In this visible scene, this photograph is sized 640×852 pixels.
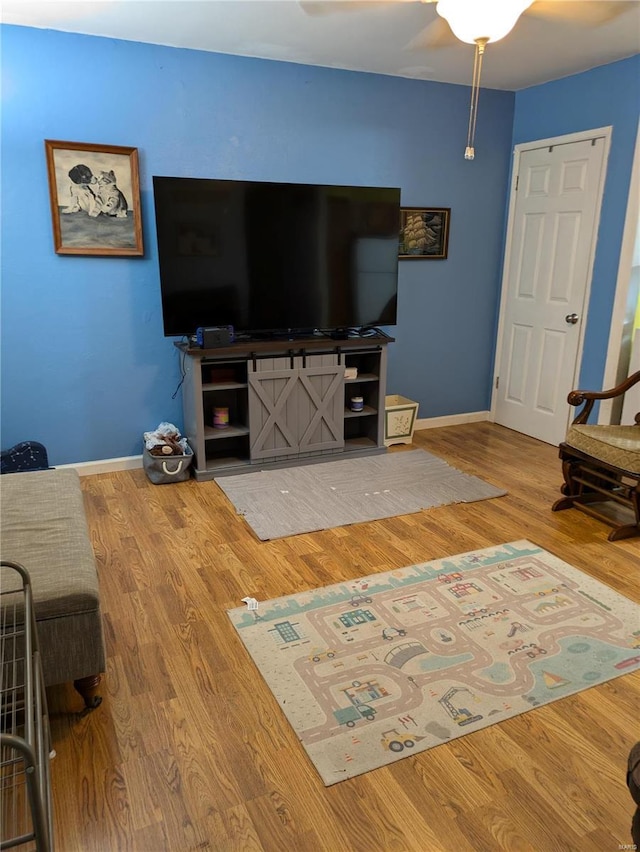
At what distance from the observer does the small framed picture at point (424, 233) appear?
4.45 m

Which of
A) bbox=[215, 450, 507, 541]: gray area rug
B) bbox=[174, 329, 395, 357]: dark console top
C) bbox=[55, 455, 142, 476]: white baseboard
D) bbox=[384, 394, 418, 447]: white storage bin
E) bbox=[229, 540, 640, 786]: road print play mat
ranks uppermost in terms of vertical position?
bbox=[174, 329, 395, 357]: dark console top

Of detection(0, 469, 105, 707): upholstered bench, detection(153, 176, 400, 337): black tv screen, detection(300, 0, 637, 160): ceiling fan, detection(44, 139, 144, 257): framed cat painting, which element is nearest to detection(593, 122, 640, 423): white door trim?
detection(300, 0, 637, 160): ceiling fan

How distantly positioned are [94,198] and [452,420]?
3.14 metres

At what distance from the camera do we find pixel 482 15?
251 centimetres

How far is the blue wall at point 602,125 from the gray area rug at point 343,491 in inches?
51.7

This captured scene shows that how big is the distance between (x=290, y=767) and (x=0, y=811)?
29.0 inches

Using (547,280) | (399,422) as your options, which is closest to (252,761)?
(399,422)

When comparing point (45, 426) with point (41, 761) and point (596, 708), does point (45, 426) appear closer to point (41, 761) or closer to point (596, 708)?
point (41, 761)

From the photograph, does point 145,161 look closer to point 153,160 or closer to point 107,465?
point 153,160

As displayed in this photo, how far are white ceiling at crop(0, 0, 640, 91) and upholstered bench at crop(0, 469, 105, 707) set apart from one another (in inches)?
97.7

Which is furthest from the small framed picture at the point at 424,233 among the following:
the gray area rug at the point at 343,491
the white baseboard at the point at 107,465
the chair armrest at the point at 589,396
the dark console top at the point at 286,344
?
the white baseboard at the point at 107,465

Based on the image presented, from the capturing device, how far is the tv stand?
372cm

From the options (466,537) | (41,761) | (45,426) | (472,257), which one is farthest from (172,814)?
(472,257)

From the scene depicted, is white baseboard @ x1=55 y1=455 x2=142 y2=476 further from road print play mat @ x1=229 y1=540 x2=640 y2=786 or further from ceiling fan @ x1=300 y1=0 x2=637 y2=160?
ceiling fan @ x1=300 y1=0 x2=637 y2=160
